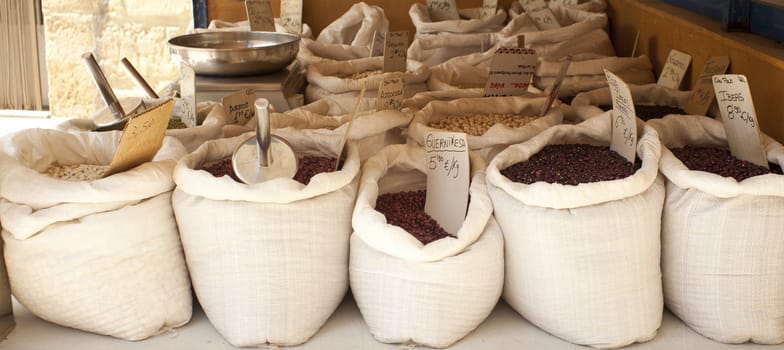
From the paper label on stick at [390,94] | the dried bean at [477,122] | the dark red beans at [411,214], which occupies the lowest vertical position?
the dark red beans at [411,214]

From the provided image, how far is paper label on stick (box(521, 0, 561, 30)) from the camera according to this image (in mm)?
2891

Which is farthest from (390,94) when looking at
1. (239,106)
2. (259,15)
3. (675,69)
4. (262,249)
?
(259,15)

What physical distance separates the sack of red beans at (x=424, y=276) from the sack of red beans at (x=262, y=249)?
0.19 ft

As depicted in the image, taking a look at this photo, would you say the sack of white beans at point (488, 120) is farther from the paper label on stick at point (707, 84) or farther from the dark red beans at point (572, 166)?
the paper label on stick at point (707, 84)

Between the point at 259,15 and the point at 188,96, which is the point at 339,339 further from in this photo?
the point at 259,15

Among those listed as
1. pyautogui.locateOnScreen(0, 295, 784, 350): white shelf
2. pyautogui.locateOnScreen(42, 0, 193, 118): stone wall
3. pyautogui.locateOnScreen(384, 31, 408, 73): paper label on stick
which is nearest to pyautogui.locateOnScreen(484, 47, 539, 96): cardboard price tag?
pyautogui.locateOnScreen(384, 31, 408, 73): paper label on stick

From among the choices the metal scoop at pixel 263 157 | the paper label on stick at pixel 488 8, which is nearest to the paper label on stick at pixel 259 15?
the paper label on stick at pixel 488 8

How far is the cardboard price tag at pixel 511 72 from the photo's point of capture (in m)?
2.05

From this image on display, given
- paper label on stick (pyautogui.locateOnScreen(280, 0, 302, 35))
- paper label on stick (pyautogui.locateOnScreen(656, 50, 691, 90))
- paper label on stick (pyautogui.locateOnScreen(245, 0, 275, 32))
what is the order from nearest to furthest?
paper label on stick (pyautogui.locateOnScreen(656, 50, 691, 90)) → paper label on stick (pyautogui.locateOnScreen(245, 0, 275, 32)) → paper label on stick (pyautogui.locateOnScreen(280, 0, 302, 35))

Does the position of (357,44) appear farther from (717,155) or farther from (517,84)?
(717,155)

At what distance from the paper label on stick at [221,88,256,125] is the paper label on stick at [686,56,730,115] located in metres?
1.05

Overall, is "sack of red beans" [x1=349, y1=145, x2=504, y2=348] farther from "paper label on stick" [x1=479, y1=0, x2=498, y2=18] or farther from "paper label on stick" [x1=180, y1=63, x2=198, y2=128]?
"paper label on stick" [x1=479, y1=0, x2=498, y2=18]

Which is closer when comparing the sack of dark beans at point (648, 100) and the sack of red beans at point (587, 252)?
the sack of red beans at point (587, 252)

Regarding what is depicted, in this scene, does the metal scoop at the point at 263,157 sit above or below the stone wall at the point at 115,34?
above
